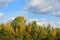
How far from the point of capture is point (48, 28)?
59.2 m

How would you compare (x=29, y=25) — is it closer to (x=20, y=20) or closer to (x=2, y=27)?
(x=20, y=20)

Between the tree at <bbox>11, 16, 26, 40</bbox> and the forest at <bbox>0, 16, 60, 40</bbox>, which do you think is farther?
the tree at <bbox>11, 16, 26, 40</bbox>

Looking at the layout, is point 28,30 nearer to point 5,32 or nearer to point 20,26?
point 20,26

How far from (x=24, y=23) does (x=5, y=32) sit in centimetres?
1080

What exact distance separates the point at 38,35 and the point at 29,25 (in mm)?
7166

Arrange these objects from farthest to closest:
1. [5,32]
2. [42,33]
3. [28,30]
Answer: [28,30]
[42,33]
[5,32]

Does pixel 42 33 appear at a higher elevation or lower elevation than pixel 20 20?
lower

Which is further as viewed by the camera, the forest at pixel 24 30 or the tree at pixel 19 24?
the tree at pixel 19 24

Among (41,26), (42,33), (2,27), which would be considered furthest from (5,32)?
(41,26)

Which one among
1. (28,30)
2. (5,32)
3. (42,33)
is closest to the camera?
(5,32)

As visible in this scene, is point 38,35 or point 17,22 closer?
point 38,35

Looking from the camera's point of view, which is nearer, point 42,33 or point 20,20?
point 42,33

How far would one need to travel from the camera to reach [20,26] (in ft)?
185

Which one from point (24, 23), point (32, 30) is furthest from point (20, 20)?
point (32, 30)
